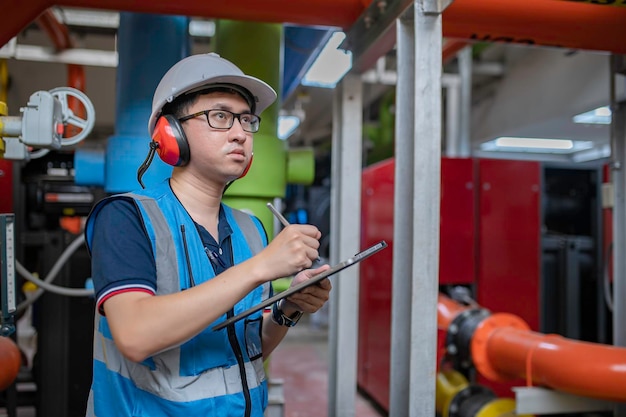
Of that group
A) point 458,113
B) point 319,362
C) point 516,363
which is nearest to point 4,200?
point 516,363

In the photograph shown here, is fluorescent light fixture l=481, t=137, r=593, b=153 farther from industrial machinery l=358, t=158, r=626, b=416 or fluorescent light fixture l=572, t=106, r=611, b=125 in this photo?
industrial machinery l=358, t=158, r=626, b=416

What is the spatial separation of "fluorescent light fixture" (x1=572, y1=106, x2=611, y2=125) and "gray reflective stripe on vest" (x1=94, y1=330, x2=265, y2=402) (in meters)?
4.05

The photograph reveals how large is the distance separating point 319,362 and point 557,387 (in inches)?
111

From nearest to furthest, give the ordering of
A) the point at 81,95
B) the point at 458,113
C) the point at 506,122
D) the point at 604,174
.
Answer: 1. the point at 81,95
2. the point at 604,174
3. the point at 458,113
4. the point at 506,122

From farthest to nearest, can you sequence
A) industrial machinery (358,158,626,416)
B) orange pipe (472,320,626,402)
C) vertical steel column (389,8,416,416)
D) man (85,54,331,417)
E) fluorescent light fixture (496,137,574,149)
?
fluorescent light fixture (496,137,574,149), industrial machinery (358,158,626,416), orange pipe (472,320,626,402), vertical steel column (389,8,416,416), man (85,54,331,417)

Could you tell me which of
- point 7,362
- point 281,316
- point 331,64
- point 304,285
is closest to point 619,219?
point 331,64

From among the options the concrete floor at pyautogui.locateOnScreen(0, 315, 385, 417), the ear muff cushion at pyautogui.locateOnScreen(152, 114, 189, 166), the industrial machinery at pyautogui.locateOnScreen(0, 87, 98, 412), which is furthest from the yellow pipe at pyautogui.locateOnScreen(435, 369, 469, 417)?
the ear muff cushion at pyautogui.locateOnScreen(152, 114, 189, 166)

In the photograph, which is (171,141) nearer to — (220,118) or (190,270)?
(220,118)

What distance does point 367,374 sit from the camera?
3502 millimetres

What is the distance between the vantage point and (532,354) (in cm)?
204

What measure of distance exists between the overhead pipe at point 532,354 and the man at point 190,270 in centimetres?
122

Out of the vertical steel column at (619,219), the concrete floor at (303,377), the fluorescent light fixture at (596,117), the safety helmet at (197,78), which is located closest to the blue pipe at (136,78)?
the safety helmet at (197,78)

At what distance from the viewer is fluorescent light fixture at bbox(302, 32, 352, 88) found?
2.17m

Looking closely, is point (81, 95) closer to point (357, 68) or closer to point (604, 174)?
point (357, 68)
